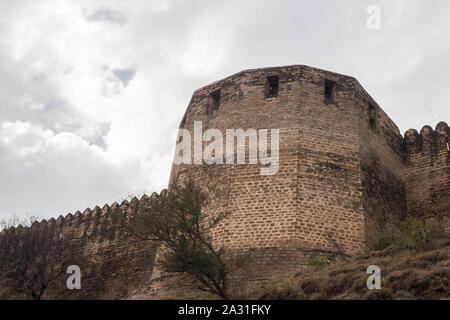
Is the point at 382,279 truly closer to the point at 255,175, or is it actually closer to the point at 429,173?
the point at 255,175

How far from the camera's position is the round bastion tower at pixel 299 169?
48.8ft

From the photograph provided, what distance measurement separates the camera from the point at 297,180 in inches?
607

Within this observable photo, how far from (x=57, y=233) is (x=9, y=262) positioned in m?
3.54

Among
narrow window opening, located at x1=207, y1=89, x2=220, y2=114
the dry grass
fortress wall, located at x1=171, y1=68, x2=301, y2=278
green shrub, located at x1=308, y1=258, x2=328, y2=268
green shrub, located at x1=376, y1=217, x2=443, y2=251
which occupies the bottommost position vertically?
the dry grass

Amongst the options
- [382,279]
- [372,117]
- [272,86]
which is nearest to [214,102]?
[272,86]

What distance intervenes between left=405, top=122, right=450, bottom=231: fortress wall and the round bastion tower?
16.8 inches

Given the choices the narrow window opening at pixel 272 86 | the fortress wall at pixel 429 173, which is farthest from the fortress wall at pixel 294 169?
the fortress wall at pixel 429 173

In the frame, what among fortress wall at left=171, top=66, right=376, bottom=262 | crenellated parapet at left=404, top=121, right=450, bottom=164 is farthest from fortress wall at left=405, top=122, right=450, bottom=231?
fortress wall at left=171, top=66, right=376, bottom=262

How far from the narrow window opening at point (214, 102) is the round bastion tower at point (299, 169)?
0.03 metres

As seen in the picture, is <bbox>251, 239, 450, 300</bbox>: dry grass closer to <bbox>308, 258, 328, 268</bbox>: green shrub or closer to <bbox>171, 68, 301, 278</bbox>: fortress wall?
<bbox>308, 258, 328, 268</bbox>: green shrub

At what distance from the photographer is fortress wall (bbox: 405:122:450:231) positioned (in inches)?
712

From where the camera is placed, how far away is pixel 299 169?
15609mm

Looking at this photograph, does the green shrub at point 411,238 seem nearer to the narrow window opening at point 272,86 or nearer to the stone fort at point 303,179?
the stone fort at point 303,179
